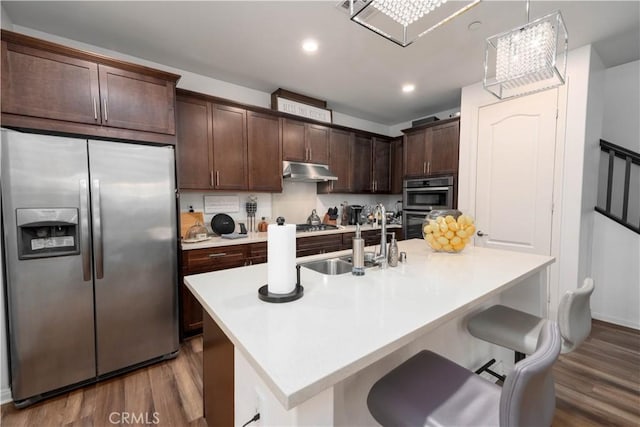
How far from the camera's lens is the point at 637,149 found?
2.70 meters

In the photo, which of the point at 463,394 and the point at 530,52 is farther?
the point at 530,52

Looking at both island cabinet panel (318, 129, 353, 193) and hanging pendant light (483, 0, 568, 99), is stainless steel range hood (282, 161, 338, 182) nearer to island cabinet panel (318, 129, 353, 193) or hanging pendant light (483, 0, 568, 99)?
island cabinet panel (318, 129, 353, 193)

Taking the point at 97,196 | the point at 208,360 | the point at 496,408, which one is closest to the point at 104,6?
the point at 97,196

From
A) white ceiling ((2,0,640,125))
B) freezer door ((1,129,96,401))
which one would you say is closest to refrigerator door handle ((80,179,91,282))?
freezer door ((1,129,96,401))

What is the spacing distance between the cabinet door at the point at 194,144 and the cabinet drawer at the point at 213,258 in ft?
2.18

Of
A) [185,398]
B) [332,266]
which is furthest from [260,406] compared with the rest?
[185,398]

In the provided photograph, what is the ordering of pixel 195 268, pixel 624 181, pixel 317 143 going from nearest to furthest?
1. pixel 195 268
2. pixel 624 181
3. pixel 317 143

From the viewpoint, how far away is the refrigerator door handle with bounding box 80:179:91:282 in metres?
1.74

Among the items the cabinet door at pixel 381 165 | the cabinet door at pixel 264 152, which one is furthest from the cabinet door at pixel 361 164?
the cabinet door at pixel 264 152

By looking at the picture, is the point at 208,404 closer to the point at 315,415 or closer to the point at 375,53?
the point at 315,415

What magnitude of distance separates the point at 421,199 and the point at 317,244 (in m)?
1.65

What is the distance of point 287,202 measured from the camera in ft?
11.9

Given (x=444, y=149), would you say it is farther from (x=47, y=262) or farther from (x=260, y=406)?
(x=47, y=262)

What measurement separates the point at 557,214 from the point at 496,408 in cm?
243
